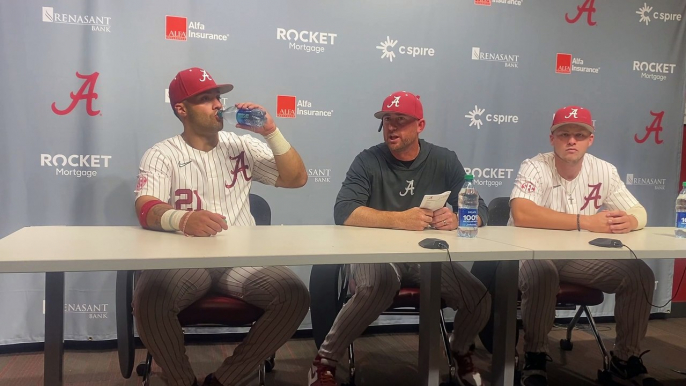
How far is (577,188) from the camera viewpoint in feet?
7.97

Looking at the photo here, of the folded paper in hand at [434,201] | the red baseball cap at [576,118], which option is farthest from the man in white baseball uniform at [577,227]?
the folded paper in hand at [434,201]

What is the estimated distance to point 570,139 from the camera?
2.37 meters

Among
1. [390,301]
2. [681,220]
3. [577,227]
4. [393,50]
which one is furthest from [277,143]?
[681,220]

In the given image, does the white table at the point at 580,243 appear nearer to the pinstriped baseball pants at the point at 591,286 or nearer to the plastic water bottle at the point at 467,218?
the plastic water bottle at the point at 467,218

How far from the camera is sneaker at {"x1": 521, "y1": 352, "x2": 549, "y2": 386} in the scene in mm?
2172

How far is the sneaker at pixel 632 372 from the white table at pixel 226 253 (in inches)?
36.3

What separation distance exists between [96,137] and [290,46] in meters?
1.17

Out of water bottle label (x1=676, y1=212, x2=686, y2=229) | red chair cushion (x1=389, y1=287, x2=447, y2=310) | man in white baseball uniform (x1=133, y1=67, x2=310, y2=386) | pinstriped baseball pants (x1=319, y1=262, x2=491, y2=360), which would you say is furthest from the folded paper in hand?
water bottle label (x1=676, y1=212, x2=686, y2=229)

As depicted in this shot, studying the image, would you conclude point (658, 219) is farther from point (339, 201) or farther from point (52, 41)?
point (52, 41)

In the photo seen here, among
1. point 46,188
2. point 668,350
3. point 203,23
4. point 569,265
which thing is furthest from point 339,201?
point 668,350

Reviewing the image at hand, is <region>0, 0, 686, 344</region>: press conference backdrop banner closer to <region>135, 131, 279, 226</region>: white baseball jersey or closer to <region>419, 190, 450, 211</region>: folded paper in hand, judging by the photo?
<region>135, 131, 279, 226</region>: white baseball jersey

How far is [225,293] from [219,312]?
89 millimetres

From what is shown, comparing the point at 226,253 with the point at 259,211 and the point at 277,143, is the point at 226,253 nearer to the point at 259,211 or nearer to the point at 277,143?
the point at 277,143

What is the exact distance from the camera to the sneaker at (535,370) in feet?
7.13
